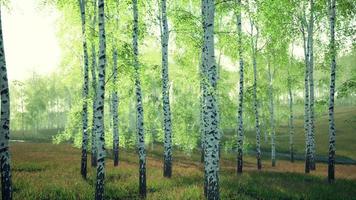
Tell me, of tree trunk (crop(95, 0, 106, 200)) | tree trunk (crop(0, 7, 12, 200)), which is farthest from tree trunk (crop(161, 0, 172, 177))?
tree trunk (crop(0, 7, 12, 200))

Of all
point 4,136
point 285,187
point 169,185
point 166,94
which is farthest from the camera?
point 166,94

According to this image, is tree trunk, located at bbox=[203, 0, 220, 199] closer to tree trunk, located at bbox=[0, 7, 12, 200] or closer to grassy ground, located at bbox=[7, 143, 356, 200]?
grassy ground, located at bbox=[7, 143, 356, 200]

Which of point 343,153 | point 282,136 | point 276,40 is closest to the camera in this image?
point 276,40

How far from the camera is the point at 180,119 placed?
3375 cm

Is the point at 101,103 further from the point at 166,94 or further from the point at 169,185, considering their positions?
the point at 166,94

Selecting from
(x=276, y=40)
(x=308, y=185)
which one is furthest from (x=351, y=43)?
(x=308, y=185)

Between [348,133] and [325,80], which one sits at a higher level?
[325,80]

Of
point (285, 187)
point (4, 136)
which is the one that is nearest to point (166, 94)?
point (285, 187)

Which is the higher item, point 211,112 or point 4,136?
point 211,112

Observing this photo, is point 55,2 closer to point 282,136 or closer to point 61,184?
point 61,184

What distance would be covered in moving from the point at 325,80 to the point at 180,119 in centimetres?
1260

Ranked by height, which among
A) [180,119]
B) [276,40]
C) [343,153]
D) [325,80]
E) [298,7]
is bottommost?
[343,153]

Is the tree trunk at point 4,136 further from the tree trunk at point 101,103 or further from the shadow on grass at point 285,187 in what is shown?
the shadow on grass at point 285,187

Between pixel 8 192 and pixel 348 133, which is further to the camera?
pixel 348 133
